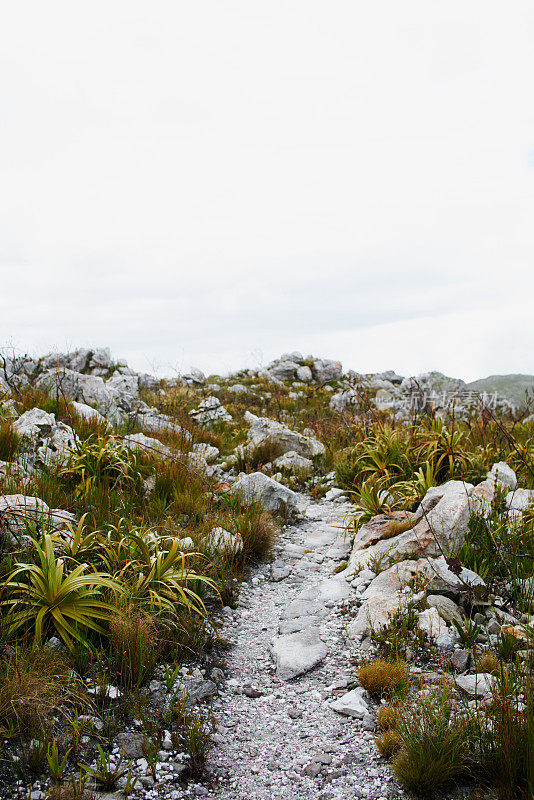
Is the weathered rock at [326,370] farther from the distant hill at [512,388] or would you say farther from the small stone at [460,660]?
the small stone at [460,660]

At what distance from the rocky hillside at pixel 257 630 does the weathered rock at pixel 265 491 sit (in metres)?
0.04

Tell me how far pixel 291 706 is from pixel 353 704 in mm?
462

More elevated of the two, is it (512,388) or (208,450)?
(512,388)

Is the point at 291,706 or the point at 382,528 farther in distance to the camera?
the point at 382,528

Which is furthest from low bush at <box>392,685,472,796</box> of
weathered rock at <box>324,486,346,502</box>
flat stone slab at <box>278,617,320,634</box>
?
weathered rock at <box>324,486,346,502</box>

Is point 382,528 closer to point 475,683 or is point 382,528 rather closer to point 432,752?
point 475,683

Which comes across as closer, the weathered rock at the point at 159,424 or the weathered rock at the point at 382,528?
the weathered rock at the point at 382,528

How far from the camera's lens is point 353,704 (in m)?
3.36

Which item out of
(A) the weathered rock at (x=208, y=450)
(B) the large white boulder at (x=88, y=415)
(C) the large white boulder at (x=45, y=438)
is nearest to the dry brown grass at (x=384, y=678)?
(C) the large white boulder at (x=45, y=438)

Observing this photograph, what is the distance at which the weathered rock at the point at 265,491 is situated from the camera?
24.7 feet

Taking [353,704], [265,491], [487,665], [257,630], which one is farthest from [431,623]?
[265,491]

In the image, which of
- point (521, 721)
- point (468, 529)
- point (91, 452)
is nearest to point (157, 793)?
point (521, 721)

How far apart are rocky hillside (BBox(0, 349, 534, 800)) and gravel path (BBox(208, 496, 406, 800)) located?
2cm

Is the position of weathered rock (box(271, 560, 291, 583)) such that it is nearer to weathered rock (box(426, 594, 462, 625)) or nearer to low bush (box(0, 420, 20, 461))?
weathered rock (box(426, 594, 462, 625))
